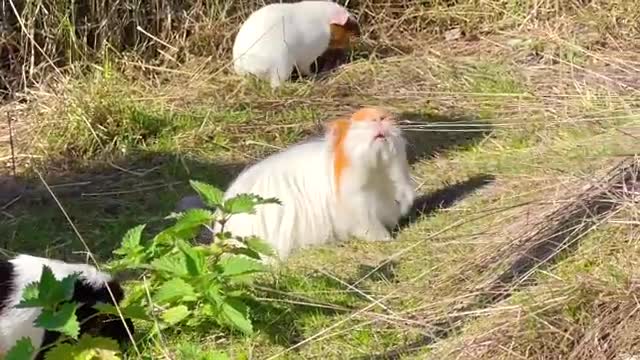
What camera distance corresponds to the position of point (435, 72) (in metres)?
6.35

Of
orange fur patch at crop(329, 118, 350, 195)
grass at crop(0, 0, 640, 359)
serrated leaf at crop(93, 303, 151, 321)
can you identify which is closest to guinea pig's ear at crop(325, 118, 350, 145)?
orange fur patch at crop(329, 118, 350, 195)

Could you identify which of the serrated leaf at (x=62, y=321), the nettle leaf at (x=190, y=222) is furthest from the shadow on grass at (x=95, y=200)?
the serrated leaf at (x=62, y=321)

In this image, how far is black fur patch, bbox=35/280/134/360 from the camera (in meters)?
3.51

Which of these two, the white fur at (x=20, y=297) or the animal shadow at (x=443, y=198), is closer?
the white fur at (x=20, y=297)

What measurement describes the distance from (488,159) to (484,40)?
69.5 inches

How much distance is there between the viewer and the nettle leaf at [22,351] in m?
3.04

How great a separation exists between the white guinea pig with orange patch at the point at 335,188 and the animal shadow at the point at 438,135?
Answer: 0.84 m

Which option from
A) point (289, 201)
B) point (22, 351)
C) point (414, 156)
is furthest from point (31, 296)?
point (414, 156)

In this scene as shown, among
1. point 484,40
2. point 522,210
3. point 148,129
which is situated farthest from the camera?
point 484,40

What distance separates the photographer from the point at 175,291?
351 cm

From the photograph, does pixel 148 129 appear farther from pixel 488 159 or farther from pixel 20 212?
A: pixel 488 159

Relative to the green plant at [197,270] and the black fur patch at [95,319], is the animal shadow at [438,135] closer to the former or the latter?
the green plant at [197,270]

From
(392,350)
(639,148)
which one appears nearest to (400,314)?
(392,350)

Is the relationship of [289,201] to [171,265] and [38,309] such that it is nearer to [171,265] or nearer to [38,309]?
[171,265]
